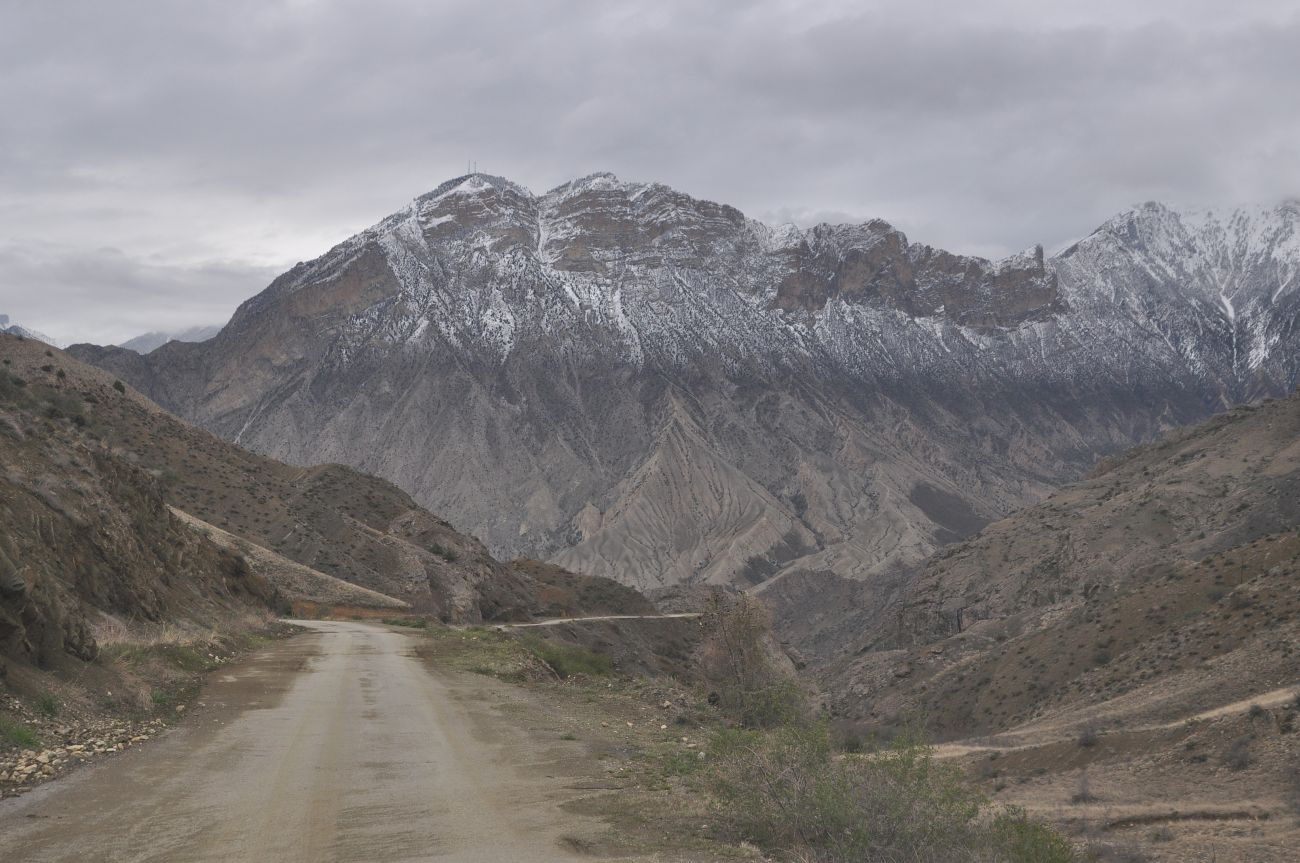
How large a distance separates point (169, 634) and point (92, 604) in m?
1.73

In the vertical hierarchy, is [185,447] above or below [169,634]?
above

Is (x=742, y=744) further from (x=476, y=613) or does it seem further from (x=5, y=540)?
(x=476, y=613)

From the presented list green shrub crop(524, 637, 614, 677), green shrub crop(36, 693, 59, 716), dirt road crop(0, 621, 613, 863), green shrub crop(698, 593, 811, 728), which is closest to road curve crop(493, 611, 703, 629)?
green shrub crop(698, 593, 811, 728)

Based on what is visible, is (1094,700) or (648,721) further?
(1094,700)

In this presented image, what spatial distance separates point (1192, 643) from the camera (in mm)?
34844

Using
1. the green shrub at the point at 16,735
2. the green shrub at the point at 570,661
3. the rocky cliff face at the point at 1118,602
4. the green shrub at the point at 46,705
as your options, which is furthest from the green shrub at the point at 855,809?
the green shrub at the point at 570,661

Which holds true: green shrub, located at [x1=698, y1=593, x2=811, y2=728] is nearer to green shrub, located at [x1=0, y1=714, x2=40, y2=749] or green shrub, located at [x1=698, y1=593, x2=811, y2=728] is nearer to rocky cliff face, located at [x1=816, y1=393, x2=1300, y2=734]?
rocky cliff face, located at [x1=816, y1=393, x2=1300, y2=734]

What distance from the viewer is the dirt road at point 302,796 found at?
8852mm

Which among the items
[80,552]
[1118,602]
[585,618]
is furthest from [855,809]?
[585,618]

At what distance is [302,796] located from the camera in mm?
10523

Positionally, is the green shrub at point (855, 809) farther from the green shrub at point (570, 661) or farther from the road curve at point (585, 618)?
the road curve at point (585, 618)

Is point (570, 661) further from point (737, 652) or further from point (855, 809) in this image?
point (855, 809)

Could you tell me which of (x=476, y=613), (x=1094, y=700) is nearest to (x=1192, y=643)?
(x=1094, y=700)

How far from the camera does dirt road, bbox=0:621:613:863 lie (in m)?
8.85
